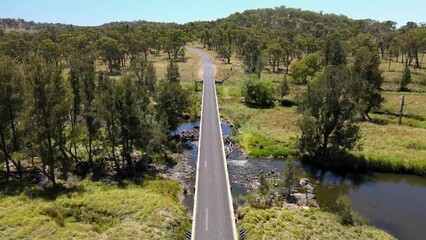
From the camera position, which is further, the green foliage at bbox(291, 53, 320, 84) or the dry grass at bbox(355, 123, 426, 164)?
the green foliage at bbox(291, 53, 320, 84)

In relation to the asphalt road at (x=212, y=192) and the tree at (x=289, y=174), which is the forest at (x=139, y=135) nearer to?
the asphalt road at (x=212, y=192)

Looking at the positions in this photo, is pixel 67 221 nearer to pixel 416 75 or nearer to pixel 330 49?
pixel 330 49

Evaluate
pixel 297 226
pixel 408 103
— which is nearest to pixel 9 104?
pixel 297 226

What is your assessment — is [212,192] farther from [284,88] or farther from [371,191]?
[284,88]

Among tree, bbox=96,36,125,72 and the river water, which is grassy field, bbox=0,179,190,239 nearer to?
the river water

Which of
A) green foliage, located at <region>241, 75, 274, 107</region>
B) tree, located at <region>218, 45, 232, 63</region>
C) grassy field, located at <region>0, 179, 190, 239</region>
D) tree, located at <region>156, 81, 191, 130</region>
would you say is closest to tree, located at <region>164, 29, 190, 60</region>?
tree, located at <region>218, 45, 232, 63</region>

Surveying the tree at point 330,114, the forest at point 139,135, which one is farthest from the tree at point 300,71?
the tree at point 330,114
